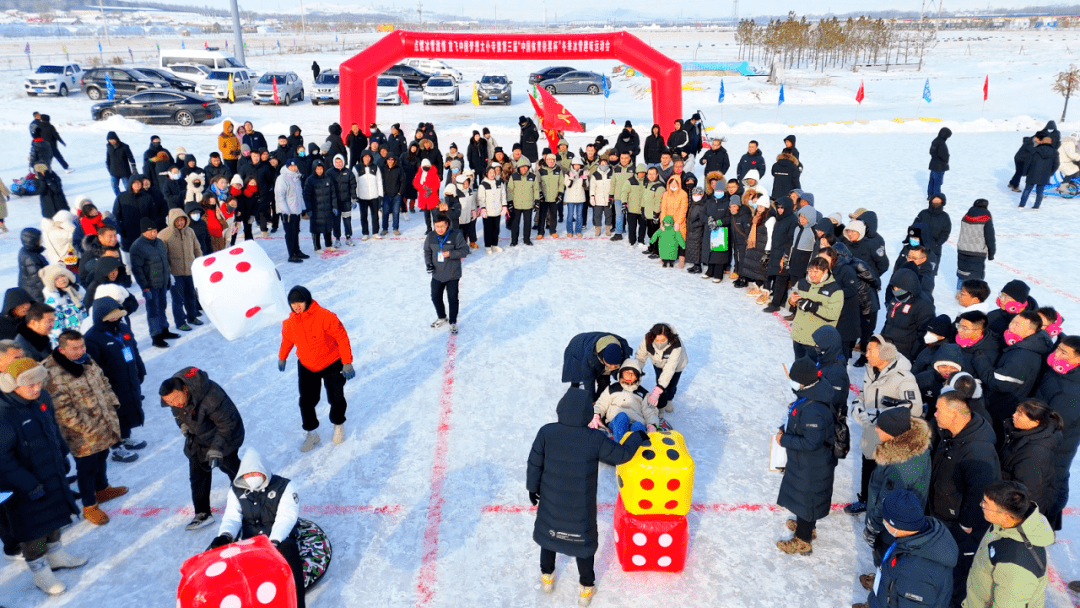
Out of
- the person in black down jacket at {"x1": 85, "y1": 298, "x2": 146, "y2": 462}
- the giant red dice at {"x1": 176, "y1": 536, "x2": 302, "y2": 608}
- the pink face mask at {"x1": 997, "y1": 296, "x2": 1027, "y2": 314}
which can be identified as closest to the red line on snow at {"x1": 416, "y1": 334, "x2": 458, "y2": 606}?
the giant red dice at {"x1": 176, "y1": 536, "x2": 302, "y2": 608}

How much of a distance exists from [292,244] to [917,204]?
13268mm

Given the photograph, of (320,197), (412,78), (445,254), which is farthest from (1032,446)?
(412,78)

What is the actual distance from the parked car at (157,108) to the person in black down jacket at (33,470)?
Answer: 846 inches

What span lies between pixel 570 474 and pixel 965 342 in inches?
145

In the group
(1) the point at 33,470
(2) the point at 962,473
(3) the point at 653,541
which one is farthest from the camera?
(3) the point at 653,541

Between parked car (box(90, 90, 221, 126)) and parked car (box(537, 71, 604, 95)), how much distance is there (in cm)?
1707

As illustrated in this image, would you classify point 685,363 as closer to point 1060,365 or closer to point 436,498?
point 436,498

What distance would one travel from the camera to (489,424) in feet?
22.0

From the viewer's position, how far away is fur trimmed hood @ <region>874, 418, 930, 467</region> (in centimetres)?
413

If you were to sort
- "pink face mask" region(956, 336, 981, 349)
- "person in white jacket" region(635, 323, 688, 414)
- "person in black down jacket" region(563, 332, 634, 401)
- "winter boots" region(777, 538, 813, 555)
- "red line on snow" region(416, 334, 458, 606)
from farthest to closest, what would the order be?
"person in white jacket" region(635, 323, 688, 414) → "person in black down jacket" region(563, 332, 634, 401) → "pink face mask" region(956, 336, 981, 349) → "winter boots" region(777, 538, 813, 555) → "red line on snow" region(416, 334, 458, 606)

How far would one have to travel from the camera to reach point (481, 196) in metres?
11.4

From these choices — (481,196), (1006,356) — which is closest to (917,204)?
(481,196)

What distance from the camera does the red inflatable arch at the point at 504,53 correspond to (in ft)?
54.0

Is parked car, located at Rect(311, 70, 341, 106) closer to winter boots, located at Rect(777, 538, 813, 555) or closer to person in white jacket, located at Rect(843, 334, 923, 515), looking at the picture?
person in white jacket, located at Rect(843, 334, 923, 515)
